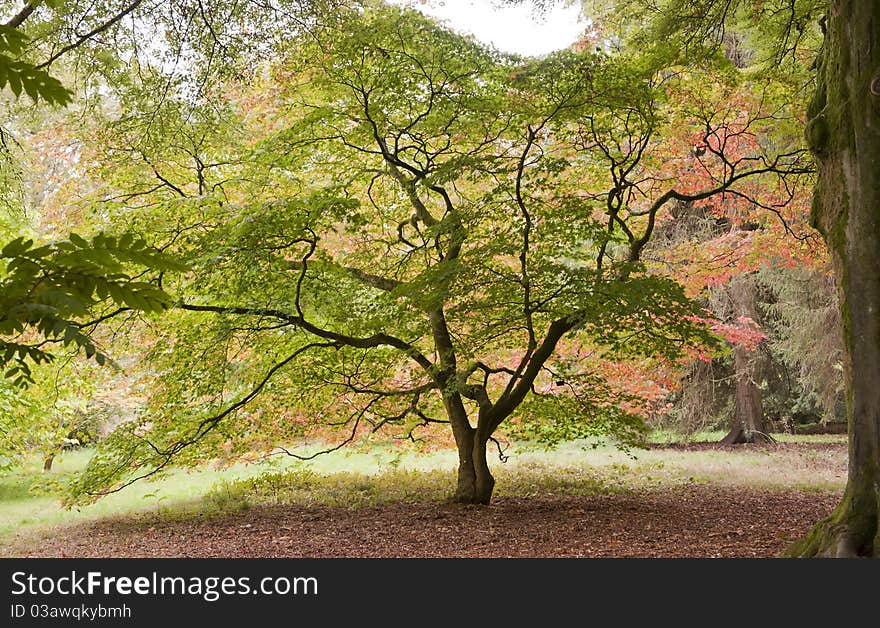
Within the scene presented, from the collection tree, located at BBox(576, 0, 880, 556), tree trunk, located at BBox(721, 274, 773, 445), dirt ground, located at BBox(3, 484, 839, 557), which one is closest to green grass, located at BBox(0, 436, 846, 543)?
dirt ground, located at BBox(3, 484, 839, 557)

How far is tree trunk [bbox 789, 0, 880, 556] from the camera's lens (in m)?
4.41

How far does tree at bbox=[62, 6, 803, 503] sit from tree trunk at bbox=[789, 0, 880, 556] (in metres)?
2.08

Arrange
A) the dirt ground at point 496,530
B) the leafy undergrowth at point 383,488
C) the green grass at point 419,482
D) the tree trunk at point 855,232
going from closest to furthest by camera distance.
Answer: the tree trunk at point 855,232 < the dirt ground at point 496,530 < the leafy undergrowth at point 383,488 < the green grass at point 419,482

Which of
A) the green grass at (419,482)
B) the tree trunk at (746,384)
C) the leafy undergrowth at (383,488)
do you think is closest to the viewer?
the leafy undergrowth at (383,488)

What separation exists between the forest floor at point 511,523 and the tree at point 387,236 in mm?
893

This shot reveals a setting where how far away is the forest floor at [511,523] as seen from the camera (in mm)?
6402

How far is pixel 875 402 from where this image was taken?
14.6ft

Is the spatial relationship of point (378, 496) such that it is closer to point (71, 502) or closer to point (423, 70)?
point (71, 502)

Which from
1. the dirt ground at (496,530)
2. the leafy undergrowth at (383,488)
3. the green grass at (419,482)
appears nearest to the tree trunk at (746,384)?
the green grass at (419,482)

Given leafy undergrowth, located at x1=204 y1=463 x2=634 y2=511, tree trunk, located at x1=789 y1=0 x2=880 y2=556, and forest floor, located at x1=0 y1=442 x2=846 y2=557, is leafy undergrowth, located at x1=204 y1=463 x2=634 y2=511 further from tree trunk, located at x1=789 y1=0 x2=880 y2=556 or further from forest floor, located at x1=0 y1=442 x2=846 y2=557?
tree trunk, located at x1=789 y1=0 x2=880 y2=556

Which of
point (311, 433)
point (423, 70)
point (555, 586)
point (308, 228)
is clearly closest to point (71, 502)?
point (311, 433)

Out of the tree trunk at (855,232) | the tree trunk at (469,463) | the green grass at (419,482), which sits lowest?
the green grass at (419,482)

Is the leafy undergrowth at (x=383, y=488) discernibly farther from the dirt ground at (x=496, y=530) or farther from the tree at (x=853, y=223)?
the tree at (x=853, y=223)

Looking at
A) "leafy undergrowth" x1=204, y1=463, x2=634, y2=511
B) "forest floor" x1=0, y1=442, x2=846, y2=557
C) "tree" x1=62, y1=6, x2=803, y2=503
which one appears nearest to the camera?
"forest floor" x1=0, y1=442, x2=846, y2=557
